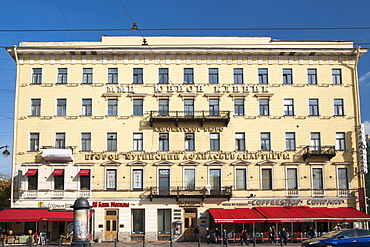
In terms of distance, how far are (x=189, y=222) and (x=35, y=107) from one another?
17.9 metres

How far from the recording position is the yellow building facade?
39281 millimetres

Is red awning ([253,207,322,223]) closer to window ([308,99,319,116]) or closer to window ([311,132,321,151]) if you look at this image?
window ([311,132,321,151])

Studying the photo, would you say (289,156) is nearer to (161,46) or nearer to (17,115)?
(161,46)

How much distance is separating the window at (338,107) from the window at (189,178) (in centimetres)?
1491

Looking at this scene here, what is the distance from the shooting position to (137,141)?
40.4 meters

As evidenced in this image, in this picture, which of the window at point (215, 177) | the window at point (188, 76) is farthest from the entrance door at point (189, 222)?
the window at point (188, 76)

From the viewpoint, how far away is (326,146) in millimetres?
40469

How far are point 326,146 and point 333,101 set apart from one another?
458cm

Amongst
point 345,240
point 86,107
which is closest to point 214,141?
point 86,107

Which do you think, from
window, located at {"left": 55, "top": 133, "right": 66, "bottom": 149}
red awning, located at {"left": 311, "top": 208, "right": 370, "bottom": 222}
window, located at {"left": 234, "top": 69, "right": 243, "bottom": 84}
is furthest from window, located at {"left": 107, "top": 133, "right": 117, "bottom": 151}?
red awning, located at {"left": 311, "top": 208, "right": 370, "bottom": 222}

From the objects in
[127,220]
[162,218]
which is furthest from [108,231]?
[162,218]

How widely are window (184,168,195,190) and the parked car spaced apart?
15063mm

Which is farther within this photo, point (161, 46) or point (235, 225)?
point (161, 46)

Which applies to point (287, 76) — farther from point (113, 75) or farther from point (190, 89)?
point (113, 75)
